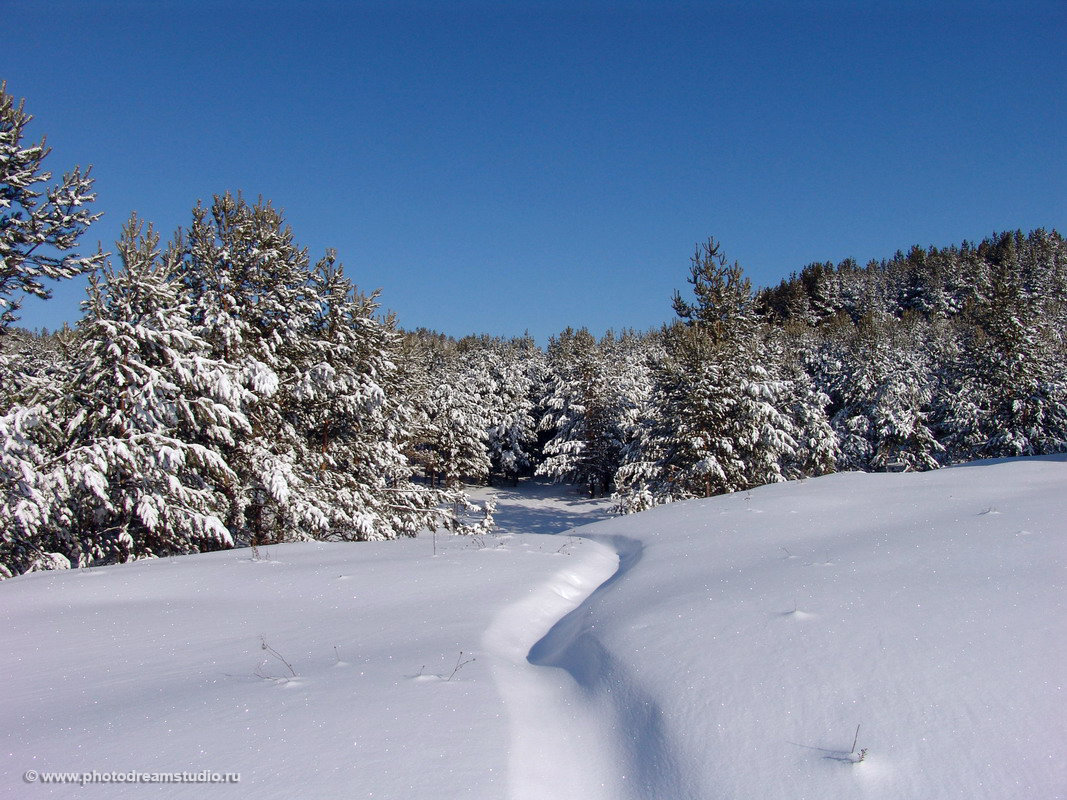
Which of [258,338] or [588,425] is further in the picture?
[588,425]

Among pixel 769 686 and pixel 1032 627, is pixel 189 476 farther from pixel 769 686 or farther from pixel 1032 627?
pixel 1032 627

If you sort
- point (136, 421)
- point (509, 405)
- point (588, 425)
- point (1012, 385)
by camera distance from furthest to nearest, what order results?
point (509, 405) < point (588, 425) < point (1012, 385) < point (136, 421)

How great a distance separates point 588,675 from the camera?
388cm

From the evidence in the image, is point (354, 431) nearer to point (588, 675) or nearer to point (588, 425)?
point (588, 675)

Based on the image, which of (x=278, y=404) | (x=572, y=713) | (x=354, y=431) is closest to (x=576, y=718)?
(x=572, y=713)

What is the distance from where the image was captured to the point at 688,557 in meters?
6.55

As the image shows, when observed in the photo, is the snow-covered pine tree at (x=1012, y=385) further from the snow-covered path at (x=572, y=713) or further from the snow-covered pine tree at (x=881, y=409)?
the snow-covered path at (x=572, y=713)

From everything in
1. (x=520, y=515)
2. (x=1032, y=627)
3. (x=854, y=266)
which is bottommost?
(x=520, y=515)

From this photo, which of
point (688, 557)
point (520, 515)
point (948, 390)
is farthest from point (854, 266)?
point (688, 557)

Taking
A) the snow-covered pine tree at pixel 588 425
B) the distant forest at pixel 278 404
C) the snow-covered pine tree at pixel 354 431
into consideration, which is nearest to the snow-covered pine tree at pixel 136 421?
the distant forest at pixel 278 404

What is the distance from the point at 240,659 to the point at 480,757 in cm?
256

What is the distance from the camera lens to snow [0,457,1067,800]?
2549 mm

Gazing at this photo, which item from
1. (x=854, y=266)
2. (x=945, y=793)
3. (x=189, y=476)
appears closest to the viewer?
(x=945, y=793)

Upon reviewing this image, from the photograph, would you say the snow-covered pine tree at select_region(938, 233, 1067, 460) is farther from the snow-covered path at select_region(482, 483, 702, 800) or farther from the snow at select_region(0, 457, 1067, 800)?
the snow-covered path at select_region(482, 483, 702, 800)
